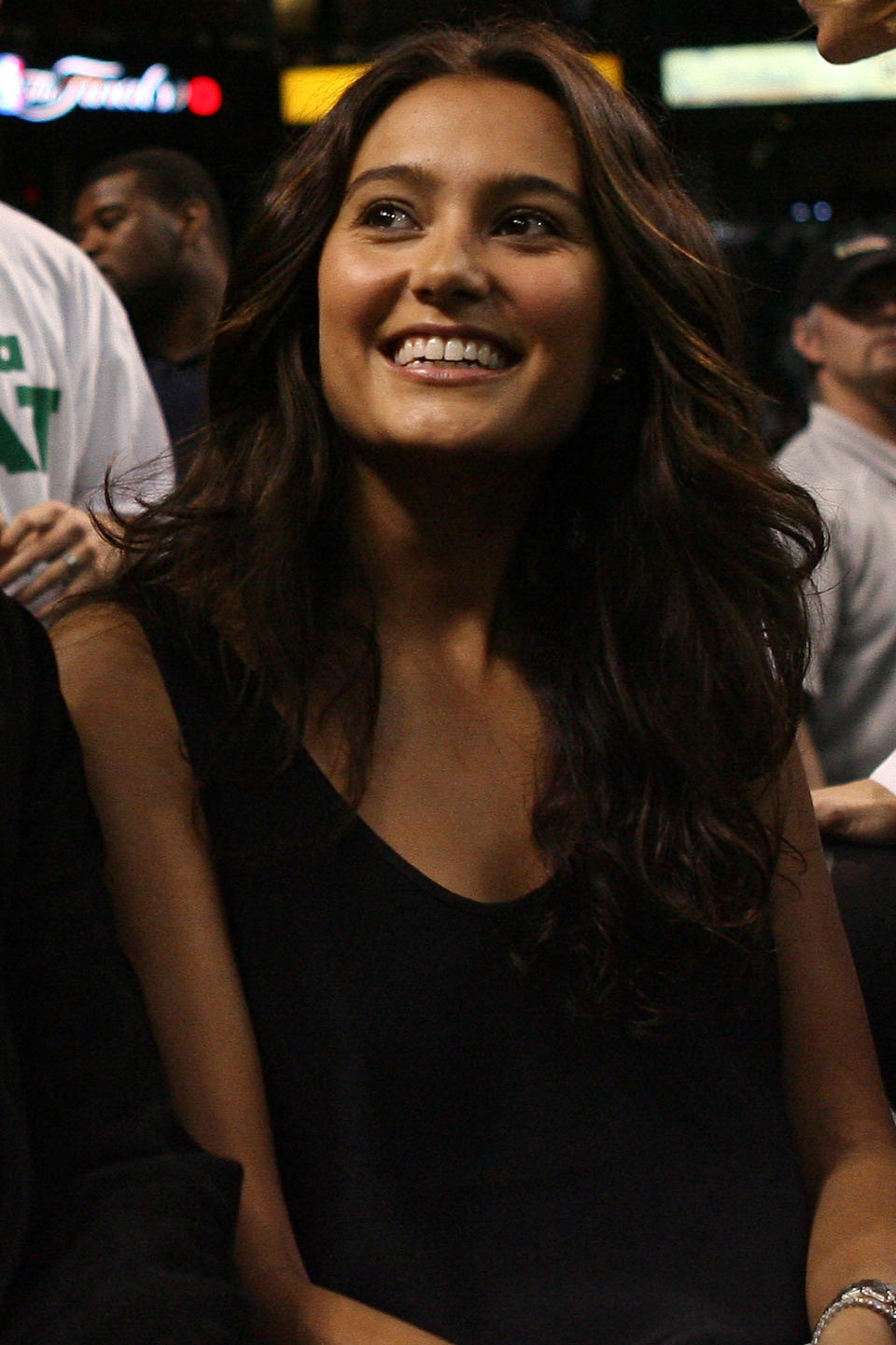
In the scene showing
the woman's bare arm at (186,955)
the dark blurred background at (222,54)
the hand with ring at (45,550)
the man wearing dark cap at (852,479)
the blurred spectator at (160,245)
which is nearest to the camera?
the woman's bare arm at (186,955)

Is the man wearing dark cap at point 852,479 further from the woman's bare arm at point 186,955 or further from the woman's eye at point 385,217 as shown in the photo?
the woman's bare arm at point 186,955

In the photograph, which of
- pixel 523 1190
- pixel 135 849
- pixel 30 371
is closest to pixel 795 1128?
pixel 523 1190

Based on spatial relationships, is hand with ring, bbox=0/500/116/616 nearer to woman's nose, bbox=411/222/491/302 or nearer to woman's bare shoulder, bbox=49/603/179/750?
woman's bare shoulder, bbox=49/603/179/750

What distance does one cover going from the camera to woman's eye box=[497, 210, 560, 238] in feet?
5.48

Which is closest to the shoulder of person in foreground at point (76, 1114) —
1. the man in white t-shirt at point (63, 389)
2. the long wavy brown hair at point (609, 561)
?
the long wavy brown hair at point (609, 561)

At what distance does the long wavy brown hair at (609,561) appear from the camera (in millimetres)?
1651

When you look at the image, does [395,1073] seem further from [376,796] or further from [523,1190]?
[376,796]

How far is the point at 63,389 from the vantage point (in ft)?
8.75

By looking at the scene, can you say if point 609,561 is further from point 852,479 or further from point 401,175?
point 852,479

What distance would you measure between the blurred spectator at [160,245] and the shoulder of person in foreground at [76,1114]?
3098 mm

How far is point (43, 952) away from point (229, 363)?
0.75 meters

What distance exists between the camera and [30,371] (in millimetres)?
2592

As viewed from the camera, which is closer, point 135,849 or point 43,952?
point 43,952

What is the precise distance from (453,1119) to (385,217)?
0.85m
